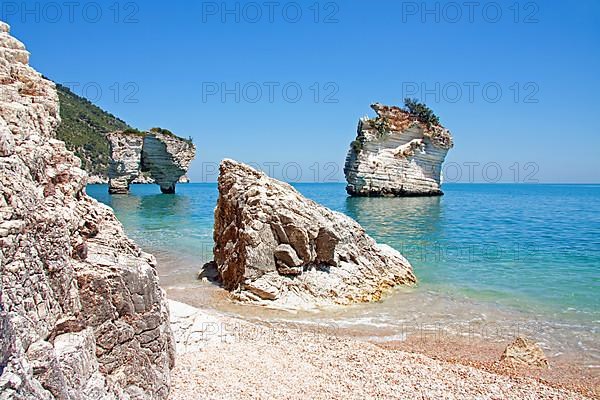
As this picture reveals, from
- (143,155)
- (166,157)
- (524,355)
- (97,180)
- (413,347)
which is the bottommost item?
(97,180)

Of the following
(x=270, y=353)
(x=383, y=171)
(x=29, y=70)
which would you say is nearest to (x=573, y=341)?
(x=270, y=353)

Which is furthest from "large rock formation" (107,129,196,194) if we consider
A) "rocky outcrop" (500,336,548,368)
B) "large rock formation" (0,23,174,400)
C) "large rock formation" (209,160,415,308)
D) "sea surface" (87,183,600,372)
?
"rocky outcrop" (500,336,548,368)

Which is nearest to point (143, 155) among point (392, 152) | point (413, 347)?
point (392, 152)

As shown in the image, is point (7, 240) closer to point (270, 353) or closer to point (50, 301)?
point (50, 301)

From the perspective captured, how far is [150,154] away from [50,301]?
239 feet

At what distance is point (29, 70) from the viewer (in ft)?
19.1

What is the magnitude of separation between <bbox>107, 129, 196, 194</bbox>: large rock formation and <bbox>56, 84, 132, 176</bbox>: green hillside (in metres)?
24.3

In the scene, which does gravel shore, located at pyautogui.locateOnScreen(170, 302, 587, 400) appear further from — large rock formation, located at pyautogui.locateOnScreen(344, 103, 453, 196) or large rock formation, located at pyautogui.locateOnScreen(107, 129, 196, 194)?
large rock formation, located at pyautogui.locateOnScreen(107, 129, 196, 194)

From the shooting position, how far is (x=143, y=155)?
7344cm

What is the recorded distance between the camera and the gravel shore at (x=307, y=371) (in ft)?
19.2

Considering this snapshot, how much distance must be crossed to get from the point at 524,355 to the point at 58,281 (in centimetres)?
764

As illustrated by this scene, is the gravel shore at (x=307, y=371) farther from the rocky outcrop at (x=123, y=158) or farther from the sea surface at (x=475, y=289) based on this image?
the rocky outcrop at (x=123, y=158)

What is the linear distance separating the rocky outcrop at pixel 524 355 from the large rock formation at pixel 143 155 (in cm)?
6874

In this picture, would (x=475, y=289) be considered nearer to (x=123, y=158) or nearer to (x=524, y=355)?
(x=524, y=355)
